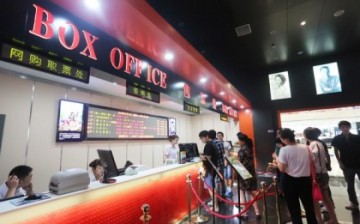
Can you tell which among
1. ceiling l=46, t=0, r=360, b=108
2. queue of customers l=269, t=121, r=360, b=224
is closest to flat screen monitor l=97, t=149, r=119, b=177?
ceiling l=46, t=0, r=360, b=108

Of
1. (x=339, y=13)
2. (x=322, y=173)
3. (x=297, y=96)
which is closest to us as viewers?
(x=322, y=173)

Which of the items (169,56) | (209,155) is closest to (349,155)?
(209,155)

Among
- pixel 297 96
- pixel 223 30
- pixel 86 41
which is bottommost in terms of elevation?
pixel 86 41

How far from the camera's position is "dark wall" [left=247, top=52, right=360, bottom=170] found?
6.29m

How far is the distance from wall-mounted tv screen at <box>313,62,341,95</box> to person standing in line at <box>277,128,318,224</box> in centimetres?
547

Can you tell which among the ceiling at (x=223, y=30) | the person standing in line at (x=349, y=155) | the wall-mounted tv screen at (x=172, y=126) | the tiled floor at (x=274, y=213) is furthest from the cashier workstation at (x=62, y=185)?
the wall-mounted tv screen at (x=172, y=126)

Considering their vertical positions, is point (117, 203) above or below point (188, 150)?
below

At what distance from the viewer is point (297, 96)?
7090 millimetres

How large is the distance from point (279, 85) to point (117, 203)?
7.22 m

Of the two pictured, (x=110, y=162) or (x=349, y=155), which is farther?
(x=349, y=155)

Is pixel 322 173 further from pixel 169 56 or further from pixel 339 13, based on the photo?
pixel 339 13

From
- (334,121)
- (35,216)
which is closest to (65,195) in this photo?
(35,216)

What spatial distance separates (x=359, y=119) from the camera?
26.2 ft

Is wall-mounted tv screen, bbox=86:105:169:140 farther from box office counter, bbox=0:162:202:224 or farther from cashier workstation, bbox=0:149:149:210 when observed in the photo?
cashier workstation, bbox=0:149:149:210
